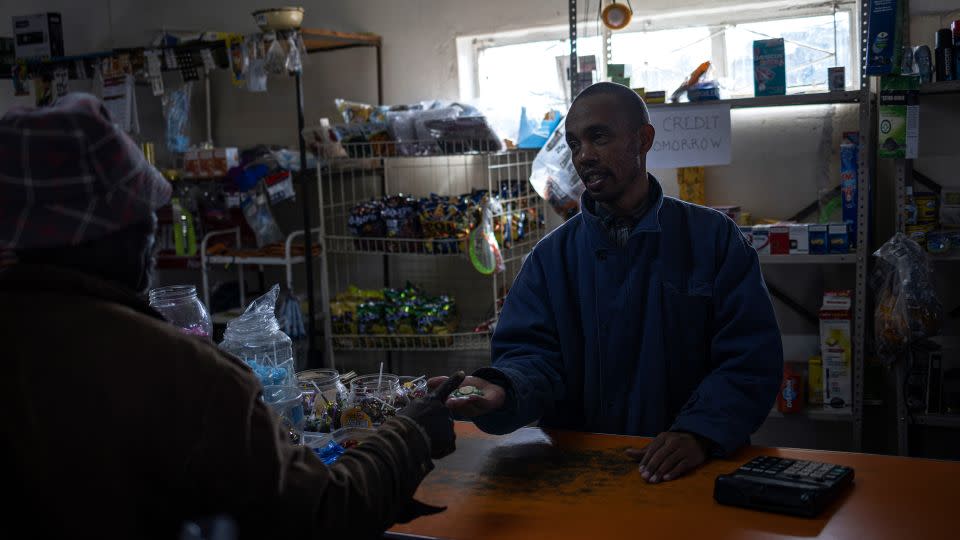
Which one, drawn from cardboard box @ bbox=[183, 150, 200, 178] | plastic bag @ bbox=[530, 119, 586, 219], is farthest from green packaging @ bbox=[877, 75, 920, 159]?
cardboard box @ bbox=[183, 150, 200, 178]

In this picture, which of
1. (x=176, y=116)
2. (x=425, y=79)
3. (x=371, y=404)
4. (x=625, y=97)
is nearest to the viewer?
(x=371, y=404)

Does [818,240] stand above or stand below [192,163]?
below

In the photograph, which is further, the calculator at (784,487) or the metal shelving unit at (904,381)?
the metal shelving unit at (904,381)

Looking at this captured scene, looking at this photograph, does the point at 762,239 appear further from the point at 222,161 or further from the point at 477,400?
the point at 222,161

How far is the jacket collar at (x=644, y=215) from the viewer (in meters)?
2.23

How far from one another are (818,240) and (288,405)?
2.51 metres

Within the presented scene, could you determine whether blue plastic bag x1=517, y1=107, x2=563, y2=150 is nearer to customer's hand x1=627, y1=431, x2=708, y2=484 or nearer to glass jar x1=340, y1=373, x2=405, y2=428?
glass jar x1=340, y1=373, x2=405, y2=428

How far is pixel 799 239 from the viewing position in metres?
3.65

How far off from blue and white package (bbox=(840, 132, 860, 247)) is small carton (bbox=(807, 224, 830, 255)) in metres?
0.10

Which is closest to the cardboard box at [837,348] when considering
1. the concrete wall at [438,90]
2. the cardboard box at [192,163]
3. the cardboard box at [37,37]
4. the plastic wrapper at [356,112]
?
the concrete wall at [438,90]

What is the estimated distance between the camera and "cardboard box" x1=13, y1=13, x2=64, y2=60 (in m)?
5.40

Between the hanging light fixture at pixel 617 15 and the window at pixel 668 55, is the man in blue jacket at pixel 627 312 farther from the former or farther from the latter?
the window at pixel 668 55

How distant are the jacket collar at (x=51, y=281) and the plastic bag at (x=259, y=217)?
12.5 ft

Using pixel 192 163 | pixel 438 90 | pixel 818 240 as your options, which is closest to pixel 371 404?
pixel 818 240
